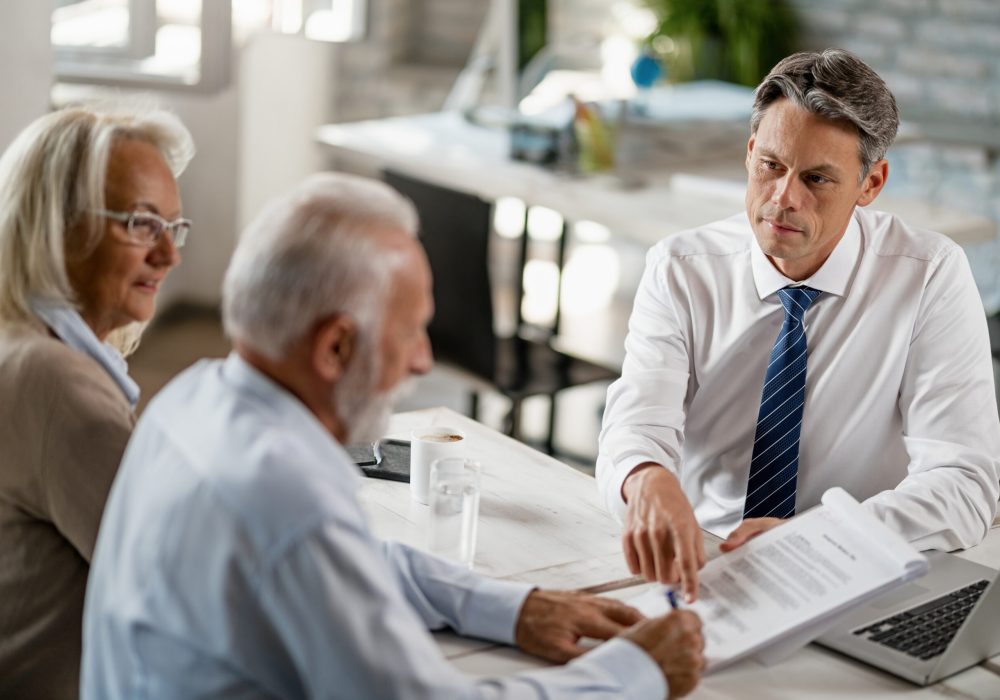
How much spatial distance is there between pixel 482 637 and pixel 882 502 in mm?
592

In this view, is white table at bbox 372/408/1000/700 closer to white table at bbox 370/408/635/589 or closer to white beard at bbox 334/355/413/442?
white table at bbox 370/408/635/589

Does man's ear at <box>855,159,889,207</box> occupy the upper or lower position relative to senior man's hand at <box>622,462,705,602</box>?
upper

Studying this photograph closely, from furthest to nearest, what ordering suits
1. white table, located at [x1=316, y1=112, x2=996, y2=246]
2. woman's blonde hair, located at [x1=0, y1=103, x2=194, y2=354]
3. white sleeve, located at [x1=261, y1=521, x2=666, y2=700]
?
white table, located at [x1=316, y1=112, x2=996, y2=246], woman's blonde hair, located at [x1=0, y1=103, x2=194, y2=354], white sleeve, located at [x1=261, y1=521, x2=666, y2=700]

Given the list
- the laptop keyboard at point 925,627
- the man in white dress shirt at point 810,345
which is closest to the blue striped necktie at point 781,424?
the man in white dress shirt at point 810,345

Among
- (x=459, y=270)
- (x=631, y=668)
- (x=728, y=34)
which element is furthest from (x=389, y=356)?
(x=728, y=34)

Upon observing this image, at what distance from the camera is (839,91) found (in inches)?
68.7

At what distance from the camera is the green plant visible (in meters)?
4.95

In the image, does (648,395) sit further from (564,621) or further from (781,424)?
(564,621)

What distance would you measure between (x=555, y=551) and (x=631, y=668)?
1.33 feet

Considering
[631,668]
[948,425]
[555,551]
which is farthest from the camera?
[948,425]

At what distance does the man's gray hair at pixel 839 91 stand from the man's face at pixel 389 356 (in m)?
0.88

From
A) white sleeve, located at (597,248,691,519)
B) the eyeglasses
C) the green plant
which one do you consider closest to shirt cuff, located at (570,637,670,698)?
white sleeve, located at (597,248,691,519)

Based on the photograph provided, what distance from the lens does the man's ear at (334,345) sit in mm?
998

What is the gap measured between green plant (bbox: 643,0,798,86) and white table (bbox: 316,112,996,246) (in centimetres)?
118
